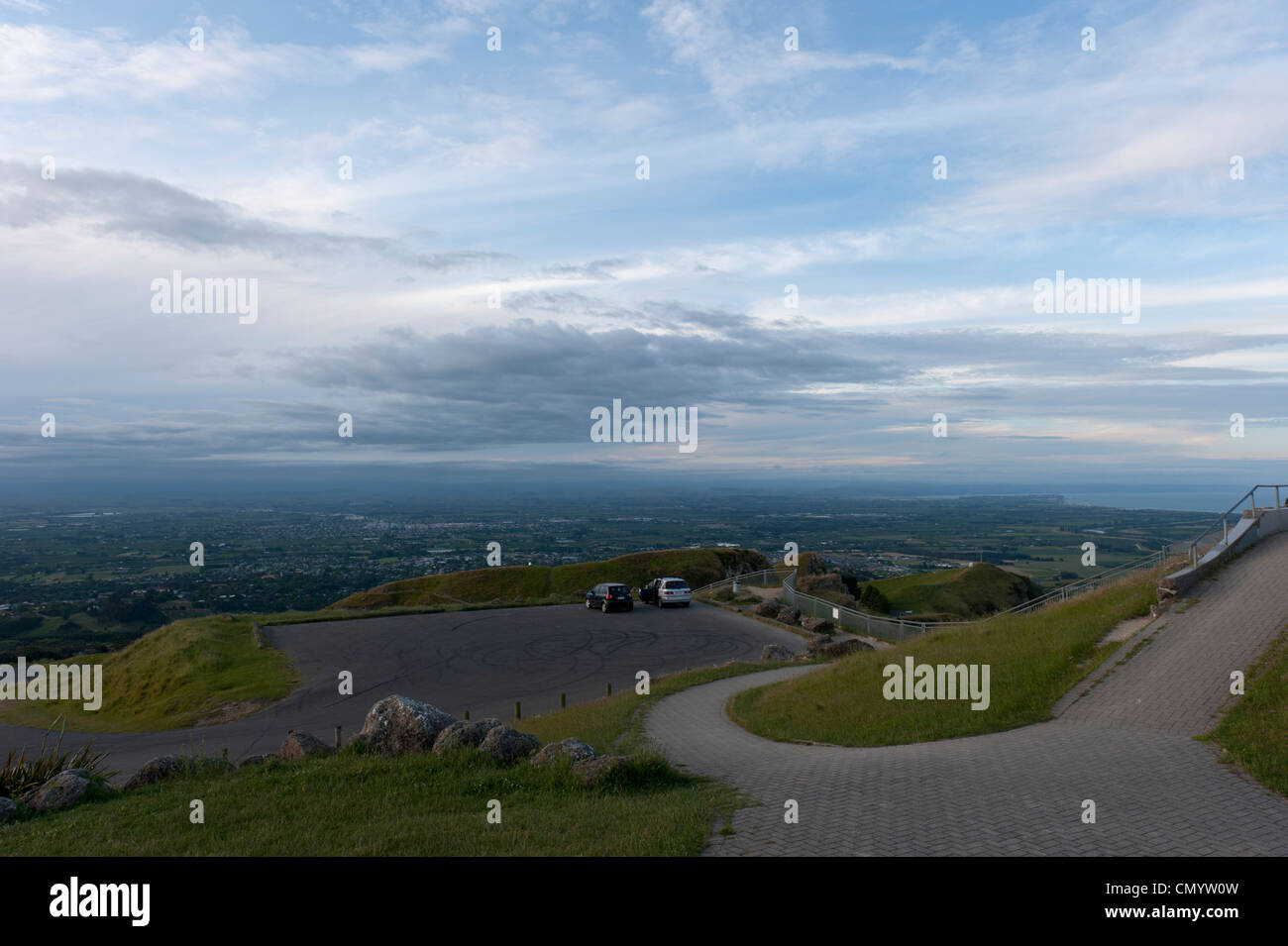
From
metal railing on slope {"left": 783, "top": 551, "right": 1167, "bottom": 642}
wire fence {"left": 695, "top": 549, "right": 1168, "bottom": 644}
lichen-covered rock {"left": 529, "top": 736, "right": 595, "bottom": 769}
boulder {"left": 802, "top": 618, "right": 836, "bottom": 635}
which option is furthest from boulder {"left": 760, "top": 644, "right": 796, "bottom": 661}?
lichen-covered rock {"left": 529, "top": 736, "right": 595, "bottom": 769}

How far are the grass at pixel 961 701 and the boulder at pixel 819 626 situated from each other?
10.9 m

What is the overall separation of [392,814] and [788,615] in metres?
27.0

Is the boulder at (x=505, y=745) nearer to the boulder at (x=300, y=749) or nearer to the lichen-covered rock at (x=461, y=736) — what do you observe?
the lichen-covered rock at (x=461, y=736)

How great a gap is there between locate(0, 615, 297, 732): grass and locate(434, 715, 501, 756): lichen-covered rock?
13659mm

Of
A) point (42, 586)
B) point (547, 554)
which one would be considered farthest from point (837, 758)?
point (42, 586)

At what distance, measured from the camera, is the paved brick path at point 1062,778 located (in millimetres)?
7055

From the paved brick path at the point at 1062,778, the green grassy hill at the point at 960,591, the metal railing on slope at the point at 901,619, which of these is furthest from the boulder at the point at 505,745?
the green grassy hill at the point at 960,591

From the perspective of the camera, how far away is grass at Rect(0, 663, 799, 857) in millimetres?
6988

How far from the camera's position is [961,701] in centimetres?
1358

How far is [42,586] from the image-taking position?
63688 mm

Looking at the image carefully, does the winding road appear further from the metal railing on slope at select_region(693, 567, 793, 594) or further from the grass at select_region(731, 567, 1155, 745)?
the grass at select_region(731, 567, 1155, 745)

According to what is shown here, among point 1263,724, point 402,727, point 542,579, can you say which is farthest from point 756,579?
point 402,727

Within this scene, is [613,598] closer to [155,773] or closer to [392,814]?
[155,773]
